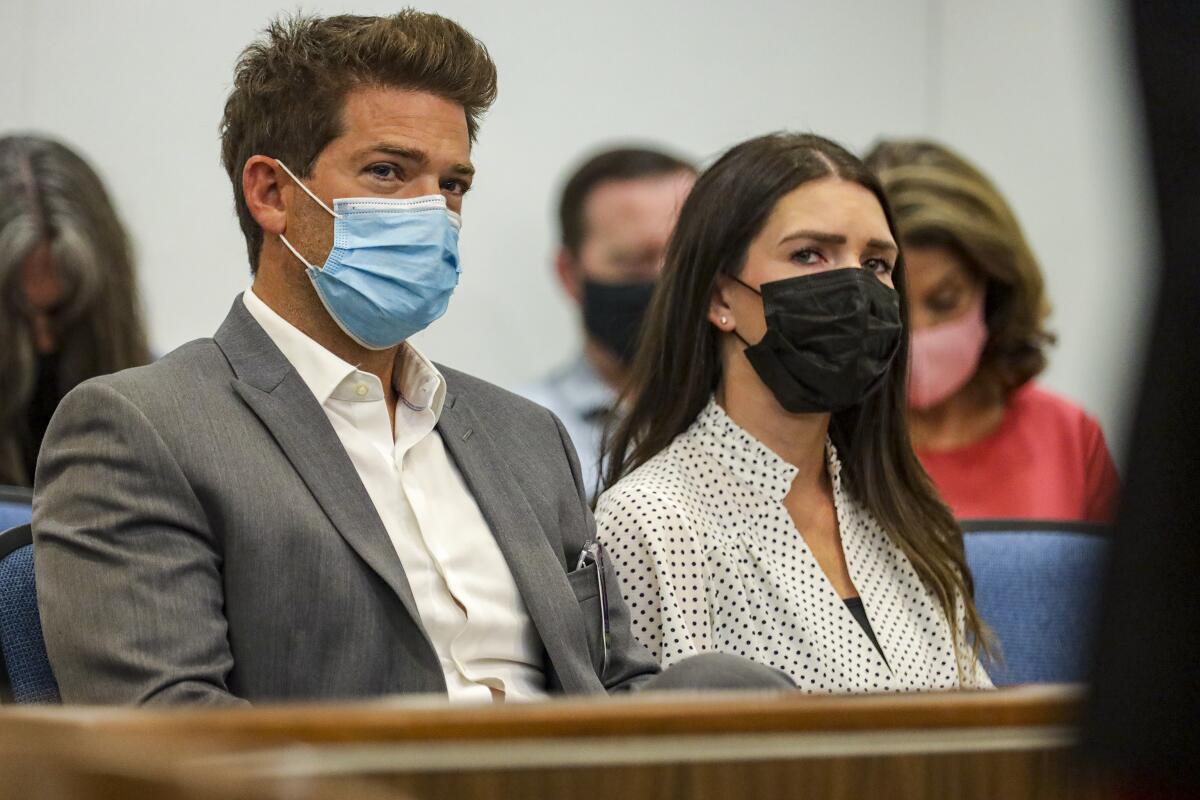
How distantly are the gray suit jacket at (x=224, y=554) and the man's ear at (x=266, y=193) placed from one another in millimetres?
156

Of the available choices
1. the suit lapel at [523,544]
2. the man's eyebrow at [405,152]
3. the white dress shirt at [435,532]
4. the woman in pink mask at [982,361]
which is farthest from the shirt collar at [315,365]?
the woman in pink mask at [982,361]

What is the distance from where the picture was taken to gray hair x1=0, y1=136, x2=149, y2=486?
119 inches

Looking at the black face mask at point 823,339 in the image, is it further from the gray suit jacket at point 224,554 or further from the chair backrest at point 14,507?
the chair backrest at point 14,507

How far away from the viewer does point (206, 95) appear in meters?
3.84

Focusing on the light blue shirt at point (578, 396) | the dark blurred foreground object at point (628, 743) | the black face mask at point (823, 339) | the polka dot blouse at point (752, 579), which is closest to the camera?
the dark blurred foreground object at point (628, 743)

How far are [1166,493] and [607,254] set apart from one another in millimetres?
3473

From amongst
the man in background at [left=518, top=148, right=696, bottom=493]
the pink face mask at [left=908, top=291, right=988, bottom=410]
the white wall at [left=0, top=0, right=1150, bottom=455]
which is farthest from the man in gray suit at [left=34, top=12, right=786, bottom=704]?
the man in background at [left=518, top=148, right=696, bottom=493]

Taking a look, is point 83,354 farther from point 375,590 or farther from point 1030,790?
point 1030,790

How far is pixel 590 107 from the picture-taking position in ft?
14.3

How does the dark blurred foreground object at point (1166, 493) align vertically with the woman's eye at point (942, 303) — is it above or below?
above

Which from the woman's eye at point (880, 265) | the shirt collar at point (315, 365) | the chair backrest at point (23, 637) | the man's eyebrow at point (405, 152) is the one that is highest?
the man's eyebrow at point (405, 152)

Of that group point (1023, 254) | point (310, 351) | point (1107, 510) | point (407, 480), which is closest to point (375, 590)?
point (407, 480)

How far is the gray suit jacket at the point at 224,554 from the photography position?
5.40 ft

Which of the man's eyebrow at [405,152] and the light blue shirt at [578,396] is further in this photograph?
the light blue shirt at [578,396]
